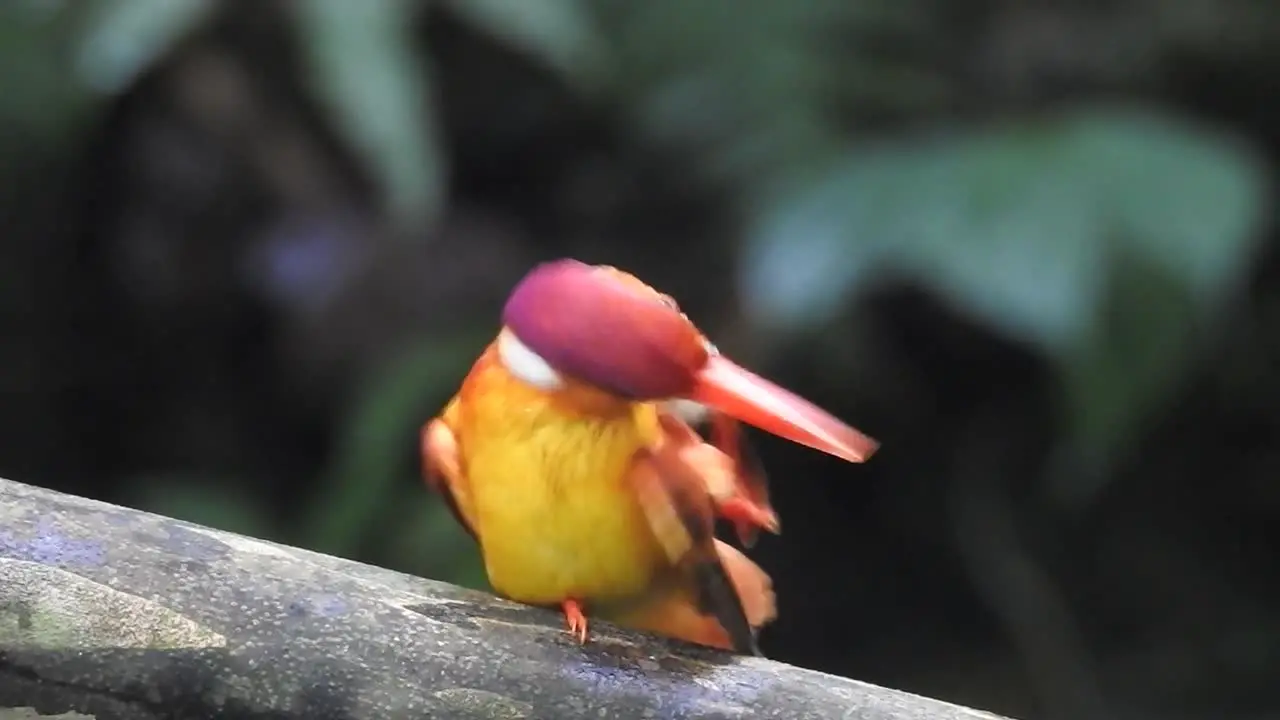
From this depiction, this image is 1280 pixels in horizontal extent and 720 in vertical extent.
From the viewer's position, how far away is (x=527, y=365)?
63 centimetres

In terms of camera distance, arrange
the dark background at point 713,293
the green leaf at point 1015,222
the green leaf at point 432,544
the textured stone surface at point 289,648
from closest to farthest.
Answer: the textured stone surface at point 289,648 → the green leaf at point 1015,222 → the green leaf at point 432,544 → the dark background at point 713,293

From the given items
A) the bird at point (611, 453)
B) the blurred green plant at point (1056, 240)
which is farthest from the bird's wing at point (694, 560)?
the blurred green plant at point (1056, 240)

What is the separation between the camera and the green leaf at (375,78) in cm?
151

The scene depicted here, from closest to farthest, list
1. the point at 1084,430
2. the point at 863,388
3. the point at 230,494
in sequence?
the point at 1084,430 → the point at 230,494 → the point at 863,388

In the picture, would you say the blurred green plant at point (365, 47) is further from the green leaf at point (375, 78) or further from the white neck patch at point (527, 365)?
the white neck patch at point (527, 365)

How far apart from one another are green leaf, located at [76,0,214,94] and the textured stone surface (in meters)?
0.91

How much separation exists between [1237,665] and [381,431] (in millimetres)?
1051

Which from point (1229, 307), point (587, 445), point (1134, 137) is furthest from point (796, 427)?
point (1229, 307)

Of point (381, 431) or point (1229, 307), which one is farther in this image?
point (1229, 307)

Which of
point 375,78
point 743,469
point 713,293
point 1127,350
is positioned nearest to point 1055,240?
point 1127,350

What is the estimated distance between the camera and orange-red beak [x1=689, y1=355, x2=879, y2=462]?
60 cm

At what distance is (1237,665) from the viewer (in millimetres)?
1751

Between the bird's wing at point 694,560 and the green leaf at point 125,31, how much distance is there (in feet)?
3.21

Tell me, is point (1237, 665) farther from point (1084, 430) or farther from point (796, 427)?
point (796, 427)
